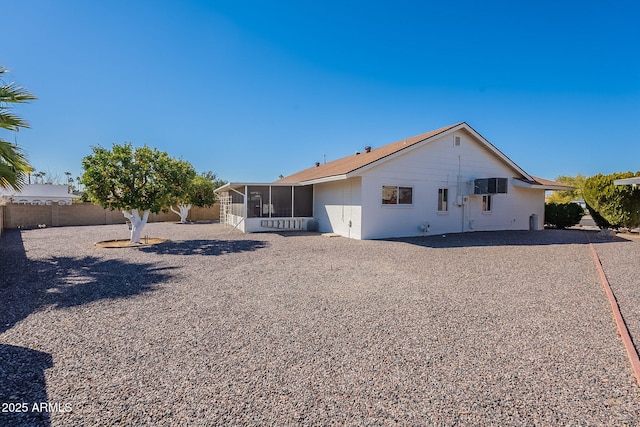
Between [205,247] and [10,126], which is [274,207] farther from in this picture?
[10,126]

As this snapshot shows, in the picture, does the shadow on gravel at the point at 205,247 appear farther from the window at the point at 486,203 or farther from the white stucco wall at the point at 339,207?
the window at the point at 486,203

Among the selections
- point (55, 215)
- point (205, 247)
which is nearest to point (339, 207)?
point (205, 247)

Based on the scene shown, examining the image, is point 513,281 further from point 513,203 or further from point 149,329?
point 513,203

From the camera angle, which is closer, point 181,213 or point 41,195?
point 181,213

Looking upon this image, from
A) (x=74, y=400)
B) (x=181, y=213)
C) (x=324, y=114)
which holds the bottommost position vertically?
(x=74, y=400)

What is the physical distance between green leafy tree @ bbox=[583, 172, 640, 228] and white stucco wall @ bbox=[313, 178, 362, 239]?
468 inches

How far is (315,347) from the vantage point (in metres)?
3.45

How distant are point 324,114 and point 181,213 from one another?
13353mm

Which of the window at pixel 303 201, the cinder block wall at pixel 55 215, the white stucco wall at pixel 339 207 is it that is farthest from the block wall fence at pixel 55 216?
the white stucco wall at pixel 339 207

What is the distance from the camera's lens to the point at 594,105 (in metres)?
16.9

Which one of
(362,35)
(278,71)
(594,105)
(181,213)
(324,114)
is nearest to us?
(362,35)

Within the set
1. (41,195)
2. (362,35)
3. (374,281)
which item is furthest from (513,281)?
(41,195)

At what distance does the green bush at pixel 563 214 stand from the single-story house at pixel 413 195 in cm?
236

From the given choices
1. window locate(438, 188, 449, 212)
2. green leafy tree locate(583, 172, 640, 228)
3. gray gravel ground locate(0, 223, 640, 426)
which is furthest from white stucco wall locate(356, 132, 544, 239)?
gray gravel ground locate(0, 223, 640, 426)
